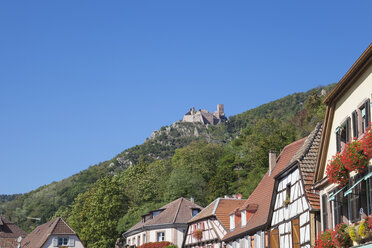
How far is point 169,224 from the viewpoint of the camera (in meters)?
64.1

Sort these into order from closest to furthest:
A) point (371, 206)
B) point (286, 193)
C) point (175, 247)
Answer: point (371, 206) < point (286, 193) < point (175, 247)

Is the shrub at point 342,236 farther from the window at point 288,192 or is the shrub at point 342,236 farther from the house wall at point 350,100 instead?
the window at point 288,192

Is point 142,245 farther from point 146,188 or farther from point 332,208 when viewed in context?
point 332,208

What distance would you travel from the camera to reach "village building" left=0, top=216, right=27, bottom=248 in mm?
89375

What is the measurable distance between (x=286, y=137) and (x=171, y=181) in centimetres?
1994

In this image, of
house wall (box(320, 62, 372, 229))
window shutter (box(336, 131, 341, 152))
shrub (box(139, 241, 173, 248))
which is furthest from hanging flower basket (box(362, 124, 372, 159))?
shrub (box(139, 241, 173, 248))

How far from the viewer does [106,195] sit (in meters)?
86.1

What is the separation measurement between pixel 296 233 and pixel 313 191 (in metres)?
3.10

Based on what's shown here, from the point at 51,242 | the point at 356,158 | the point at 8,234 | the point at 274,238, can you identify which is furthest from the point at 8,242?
the point at 356,158

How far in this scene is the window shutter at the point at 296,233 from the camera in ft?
98.6

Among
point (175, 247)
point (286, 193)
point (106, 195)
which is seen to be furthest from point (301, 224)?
point (106, 195)

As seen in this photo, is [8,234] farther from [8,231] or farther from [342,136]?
[342,136]

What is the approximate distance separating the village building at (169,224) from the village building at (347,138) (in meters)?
39.2

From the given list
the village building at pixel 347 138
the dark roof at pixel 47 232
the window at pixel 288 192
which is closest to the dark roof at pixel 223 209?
the window at pixel 288 192
